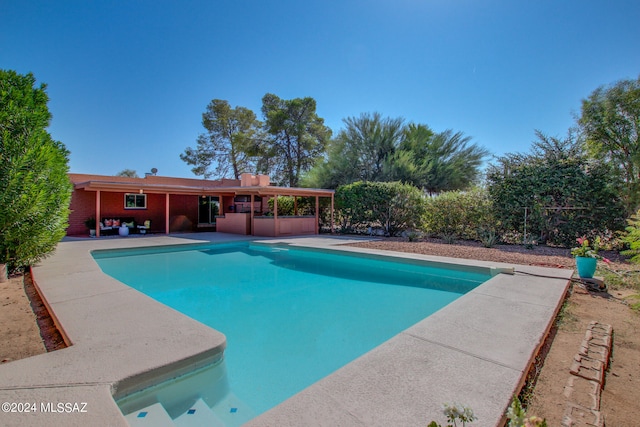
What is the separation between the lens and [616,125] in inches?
400

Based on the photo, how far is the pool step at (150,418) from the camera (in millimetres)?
2002

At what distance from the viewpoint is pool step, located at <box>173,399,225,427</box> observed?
217 cm

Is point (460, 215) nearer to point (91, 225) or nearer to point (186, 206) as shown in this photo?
point (186, 206)

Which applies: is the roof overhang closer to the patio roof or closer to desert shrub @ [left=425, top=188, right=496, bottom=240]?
the patio roof

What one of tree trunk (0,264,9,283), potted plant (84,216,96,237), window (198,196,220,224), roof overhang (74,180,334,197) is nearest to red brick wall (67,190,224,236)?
window (198,196,220,224)

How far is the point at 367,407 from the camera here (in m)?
1.80

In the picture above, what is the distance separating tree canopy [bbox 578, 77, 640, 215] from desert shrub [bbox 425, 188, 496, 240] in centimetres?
375

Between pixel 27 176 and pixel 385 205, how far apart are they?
11.5 meters

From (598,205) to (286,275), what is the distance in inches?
368

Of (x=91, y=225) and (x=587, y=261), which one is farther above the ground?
(x=91, y=225)

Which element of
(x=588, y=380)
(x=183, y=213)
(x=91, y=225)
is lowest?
(x=588, y=380)

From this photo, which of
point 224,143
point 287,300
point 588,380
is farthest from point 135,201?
point 588,380

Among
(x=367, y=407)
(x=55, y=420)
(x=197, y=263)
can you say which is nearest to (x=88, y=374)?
(x=55, y=420)

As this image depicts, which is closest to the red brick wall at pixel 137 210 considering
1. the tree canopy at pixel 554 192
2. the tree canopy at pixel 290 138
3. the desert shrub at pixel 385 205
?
the desert shrub at pixel 385 205
